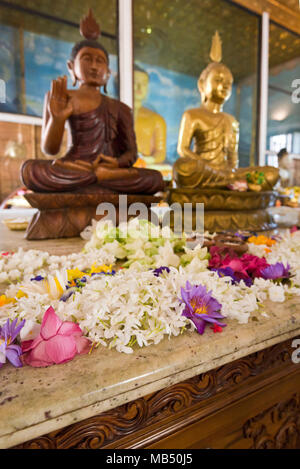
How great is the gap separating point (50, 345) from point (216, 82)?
10.7ft

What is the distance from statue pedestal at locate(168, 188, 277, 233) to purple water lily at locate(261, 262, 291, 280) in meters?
1.35

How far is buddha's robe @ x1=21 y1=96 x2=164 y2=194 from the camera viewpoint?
6.22ft

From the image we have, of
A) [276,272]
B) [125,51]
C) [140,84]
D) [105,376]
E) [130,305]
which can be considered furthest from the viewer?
[140,84]

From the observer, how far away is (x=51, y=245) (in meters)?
1.61

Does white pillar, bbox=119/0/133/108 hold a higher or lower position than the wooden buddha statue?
higher

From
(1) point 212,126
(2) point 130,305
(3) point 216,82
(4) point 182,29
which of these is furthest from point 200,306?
(4) point 182,29

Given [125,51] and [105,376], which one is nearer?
[105,376]

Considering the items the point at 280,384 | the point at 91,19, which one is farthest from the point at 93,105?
the point at 280,384

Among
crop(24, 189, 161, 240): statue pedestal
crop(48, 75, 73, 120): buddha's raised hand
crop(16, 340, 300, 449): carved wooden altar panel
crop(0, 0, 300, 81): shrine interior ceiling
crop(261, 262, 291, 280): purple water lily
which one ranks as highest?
crop(0, 0, 300, 81): shrine interior ceiling

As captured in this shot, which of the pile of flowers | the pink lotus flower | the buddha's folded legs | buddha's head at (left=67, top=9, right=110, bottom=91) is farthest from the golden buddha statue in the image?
the pink lotus flower

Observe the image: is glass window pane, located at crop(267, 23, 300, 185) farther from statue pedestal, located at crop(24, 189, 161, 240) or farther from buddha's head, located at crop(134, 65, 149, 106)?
statue pedestal, located at crop(24, 189, 161, 240)

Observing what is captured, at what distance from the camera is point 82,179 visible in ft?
6.49

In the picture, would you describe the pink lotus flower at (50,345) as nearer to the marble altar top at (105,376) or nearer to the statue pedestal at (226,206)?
the marble altar top at (105,376)

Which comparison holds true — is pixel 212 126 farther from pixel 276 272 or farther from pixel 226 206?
pixel 276 272
